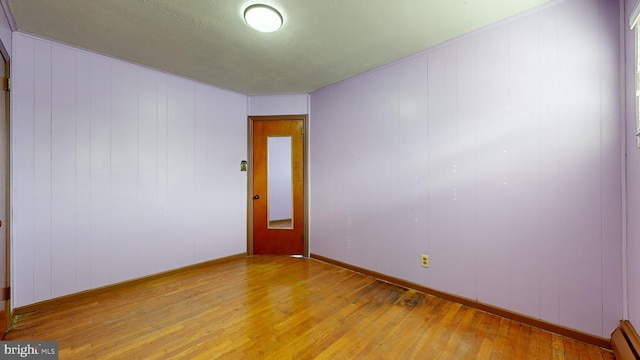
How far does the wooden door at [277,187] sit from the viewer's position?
3.96 m

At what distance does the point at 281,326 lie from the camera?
6.63ft

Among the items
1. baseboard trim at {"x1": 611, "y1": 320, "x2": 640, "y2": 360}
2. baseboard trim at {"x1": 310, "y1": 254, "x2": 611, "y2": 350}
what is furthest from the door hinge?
baseboard trim at {"x1": 611, "y1": 320, "x2": 640, "y2": 360}

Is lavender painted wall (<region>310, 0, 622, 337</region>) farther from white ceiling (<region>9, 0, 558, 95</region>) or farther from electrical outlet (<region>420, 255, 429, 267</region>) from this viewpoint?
white ceiling (<region>9, 0, 558, 95</region>)

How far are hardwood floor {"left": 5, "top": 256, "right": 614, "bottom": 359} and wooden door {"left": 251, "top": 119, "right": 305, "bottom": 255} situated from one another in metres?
1.14

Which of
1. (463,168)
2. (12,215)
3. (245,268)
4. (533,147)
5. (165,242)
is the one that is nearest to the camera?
(533,147)

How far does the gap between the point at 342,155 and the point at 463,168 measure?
1.51m

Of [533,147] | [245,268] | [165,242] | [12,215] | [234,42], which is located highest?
[234,42]

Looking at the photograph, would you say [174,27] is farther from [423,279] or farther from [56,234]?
[423,279]

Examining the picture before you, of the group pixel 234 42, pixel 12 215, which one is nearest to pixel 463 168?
pixel 234 42

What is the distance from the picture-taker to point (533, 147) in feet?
6.58

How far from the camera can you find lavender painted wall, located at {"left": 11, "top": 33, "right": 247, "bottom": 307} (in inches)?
90.1

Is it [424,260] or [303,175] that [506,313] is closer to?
[424,260]

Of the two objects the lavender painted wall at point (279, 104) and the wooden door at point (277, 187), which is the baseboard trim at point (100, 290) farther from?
the lavender painted wall at point (279, 104)

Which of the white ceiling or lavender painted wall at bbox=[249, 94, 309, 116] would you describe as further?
lavender painted wall at bbox=[249, 94, 309, 116]
